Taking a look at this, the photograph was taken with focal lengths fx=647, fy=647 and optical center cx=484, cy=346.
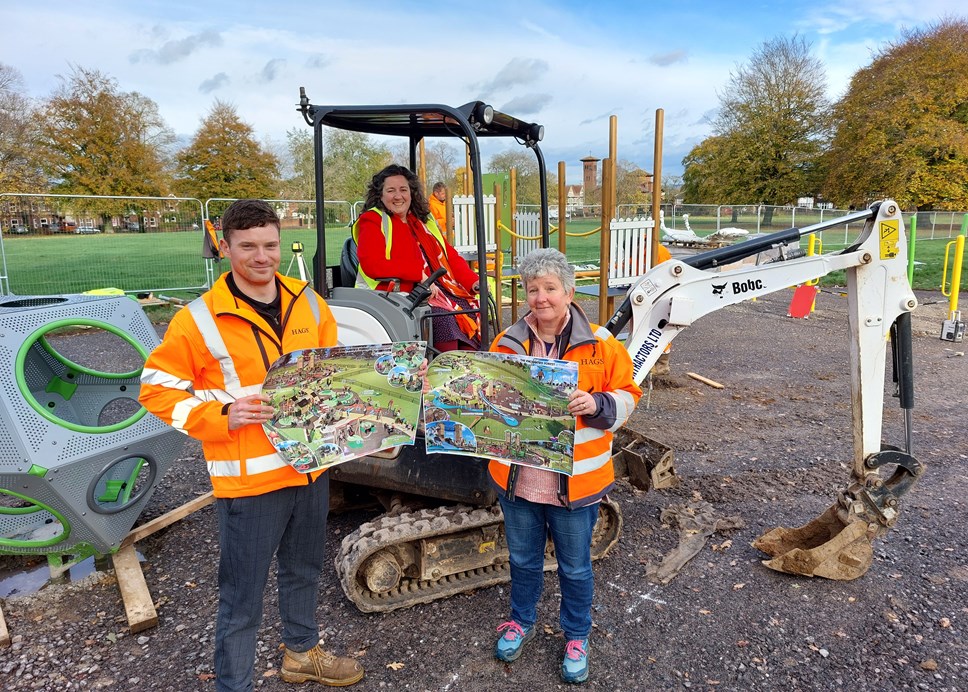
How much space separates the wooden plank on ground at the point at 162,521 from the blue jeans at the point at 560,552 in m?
2.41

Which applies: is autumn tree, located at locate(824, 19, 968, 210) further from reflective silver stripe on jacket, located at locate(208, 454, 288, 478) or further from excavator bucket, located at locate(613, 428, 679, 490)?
reflective silver stripe on jacket, located at locate(208, 454, 288, 478)

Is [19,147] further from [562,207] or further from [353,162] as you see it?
[562,207]

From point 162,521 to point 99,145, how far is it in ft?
111

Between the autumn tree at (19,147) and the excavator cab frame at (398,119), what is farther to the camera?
the autumn tree at (19,147)

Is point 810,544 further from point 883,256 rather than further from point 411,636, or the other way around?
point 411,636

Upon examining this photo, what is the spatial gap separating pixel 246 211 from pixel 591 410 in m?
1.46

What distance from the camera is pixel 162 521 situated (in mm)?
4109

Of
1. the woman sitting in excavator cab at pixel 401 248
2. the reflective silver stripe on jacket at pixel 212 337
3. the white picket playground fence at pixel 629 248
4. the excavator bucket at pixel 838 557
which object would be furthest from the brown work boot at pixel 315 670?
the white picket playground fence at pixel 629 248

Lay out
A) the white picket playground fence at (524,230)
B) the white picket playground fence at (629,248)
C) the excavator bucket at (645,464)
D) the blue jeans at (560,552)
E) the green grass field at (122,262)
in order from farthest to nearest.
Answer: the green grass field at (122,262), the white picket playground fence at (524,230), the white picket playground fence at (629,248), the excavator bucket at (645,464), the blue jeans at (560,552)

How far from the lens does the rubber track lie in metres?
3.30

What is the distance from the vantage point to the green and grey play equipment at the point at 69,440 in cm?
339

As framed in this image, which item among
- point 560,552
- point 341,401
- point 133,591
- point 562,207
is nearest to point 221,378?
point 341,401

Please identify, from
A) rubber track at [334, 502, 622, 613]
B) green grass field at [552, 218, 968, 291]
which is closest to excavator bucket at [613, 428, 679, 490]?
rubber track at [334, 502, 622, 613]

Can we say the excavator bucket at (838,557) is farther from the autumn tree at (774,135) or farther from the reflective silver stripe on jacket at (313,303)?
the autumn tree at (774,135)
